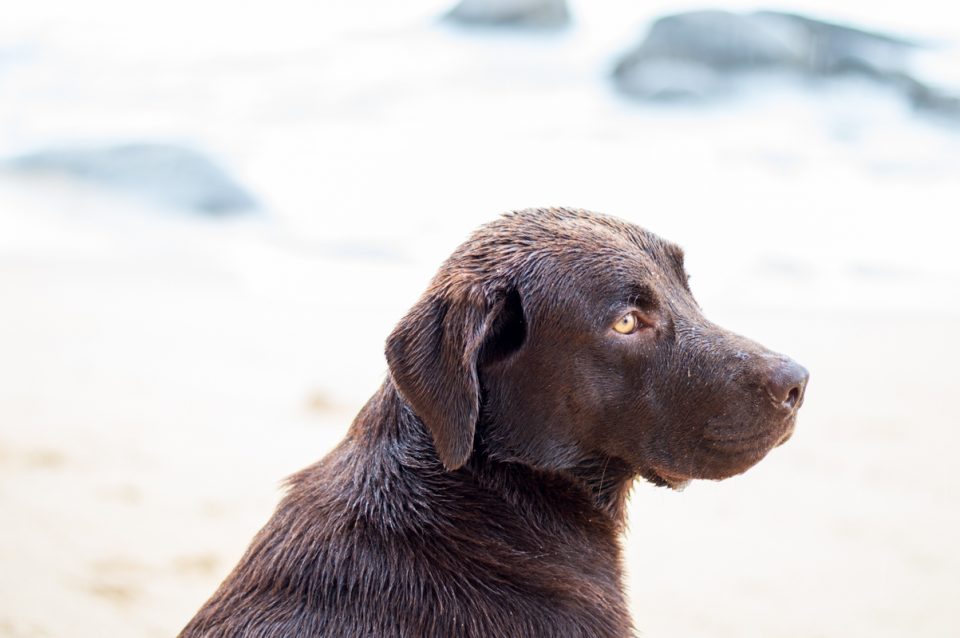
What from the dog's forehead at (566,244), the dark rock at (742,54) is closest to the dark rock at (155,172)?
the dark rock at (742,54)

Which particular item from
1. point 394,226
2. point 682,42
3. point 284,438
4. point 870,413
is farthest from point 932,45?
point 284,438

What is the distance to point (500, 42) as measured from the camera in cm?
2127

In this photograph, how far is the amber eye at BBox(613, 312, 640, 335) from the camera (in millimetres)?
2779

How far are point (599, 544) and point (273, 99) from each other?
16505mm

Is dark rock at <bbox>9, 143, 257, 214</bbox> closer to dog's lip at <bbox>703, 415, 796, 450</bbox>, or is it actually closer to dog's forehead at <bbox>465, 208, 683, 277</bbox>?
dog's forehead at <bbox>465, 208, 683, 277</bbox>

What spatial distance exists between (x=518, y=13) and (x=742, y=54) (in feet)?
14.9

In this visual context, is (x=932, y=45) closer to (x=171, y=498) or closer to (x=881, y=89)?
(x=881, y=89)

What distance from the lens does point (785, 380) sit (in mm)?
2748

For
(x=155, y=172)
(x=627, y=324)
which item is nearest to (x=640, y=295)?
(x=627, y=324)

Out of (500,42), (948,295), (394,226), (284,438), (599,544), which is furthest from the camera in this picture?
(500,42)

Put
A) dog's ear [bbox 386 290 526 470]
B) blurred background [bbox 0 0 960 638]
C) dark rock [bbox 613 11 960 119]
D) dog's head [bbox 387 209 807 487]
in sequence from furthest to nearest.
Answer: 1. dark rock [bbox 613 11 960 119]
2. blurred background [bbox 0 0 960 638]
3. dog's head [bbox 387 209 807 487]
4. dog's ear [bbox 386 290 526 470]

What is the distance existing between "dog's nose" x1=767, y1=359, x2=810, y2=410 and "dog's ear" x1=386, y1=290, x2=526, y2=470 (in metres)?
0.67

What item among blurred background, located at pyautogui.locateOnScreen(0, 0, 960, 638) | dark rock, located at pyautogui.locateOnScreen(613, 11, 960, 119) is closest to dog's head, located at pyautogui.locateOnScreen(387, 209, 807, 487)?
blurred background, located at pyautogui.locateOnScreen(0, 0, 960, 638)

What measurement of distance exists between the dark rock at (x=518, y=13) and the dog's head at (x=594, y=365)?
1922cm
